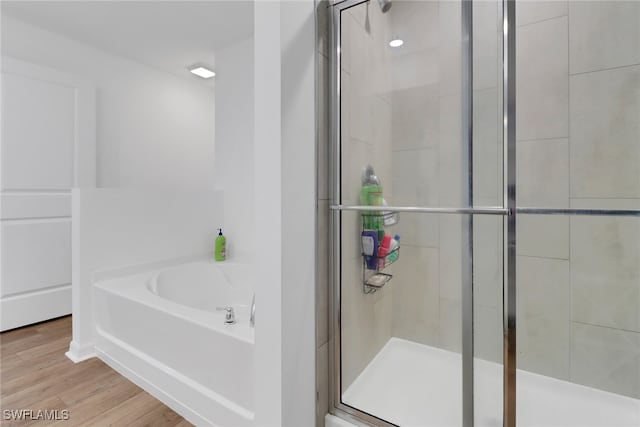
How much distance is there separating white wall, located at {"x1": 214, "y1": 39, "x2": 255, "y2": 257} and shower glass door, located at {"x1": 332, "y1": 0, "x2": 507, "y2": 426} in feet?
4.70

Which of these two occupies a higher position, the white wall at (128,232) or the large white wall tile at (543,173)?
the large white wall tile at (543,173)

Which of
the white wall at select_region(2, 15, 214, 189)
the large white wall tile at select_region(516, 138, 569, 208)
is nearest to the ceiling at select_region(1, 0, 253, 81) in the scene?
the white wall at select_region(2, 15, 214, 189)

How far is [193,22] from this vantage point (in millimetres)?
2242

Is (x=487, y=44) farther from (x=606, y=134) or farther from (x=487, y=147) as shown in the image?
(x=606, y=134)

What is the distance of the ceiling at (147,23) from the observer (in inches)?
81.5

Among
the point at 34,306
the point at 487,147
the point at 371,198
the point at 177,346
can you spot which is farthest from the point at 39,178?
the point at 487,147

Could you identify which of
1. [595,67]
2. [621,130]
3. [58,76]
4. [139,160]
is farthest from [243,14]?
[621,130]

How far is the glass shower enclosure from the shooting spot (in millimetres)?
1062

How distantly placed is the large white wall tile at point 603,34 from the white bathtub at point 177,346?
1.70 meters

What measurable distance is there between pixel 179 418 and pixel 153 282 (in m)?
0.83

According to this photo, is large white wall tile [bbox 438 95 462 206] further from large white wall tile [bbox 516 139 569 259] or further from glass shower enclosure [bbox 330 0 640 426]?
large white wall tile [bbox 516 139 569 259]

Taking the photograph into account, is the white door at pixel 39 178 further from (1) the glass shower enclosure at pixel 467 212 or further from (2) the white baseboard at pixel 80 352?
(1) the glass shower enclosure at pixel 467 212

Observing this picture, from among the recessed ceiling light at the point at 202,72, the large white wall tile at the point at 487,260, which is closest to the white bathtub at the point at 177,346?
the large white wall tile at the point at 487,260

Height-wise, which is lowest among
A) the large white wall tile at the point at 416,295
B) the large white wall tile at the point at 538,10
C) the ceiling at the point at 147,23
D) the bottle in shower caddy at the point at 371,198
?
the large white wall tile at the point at 416,295
